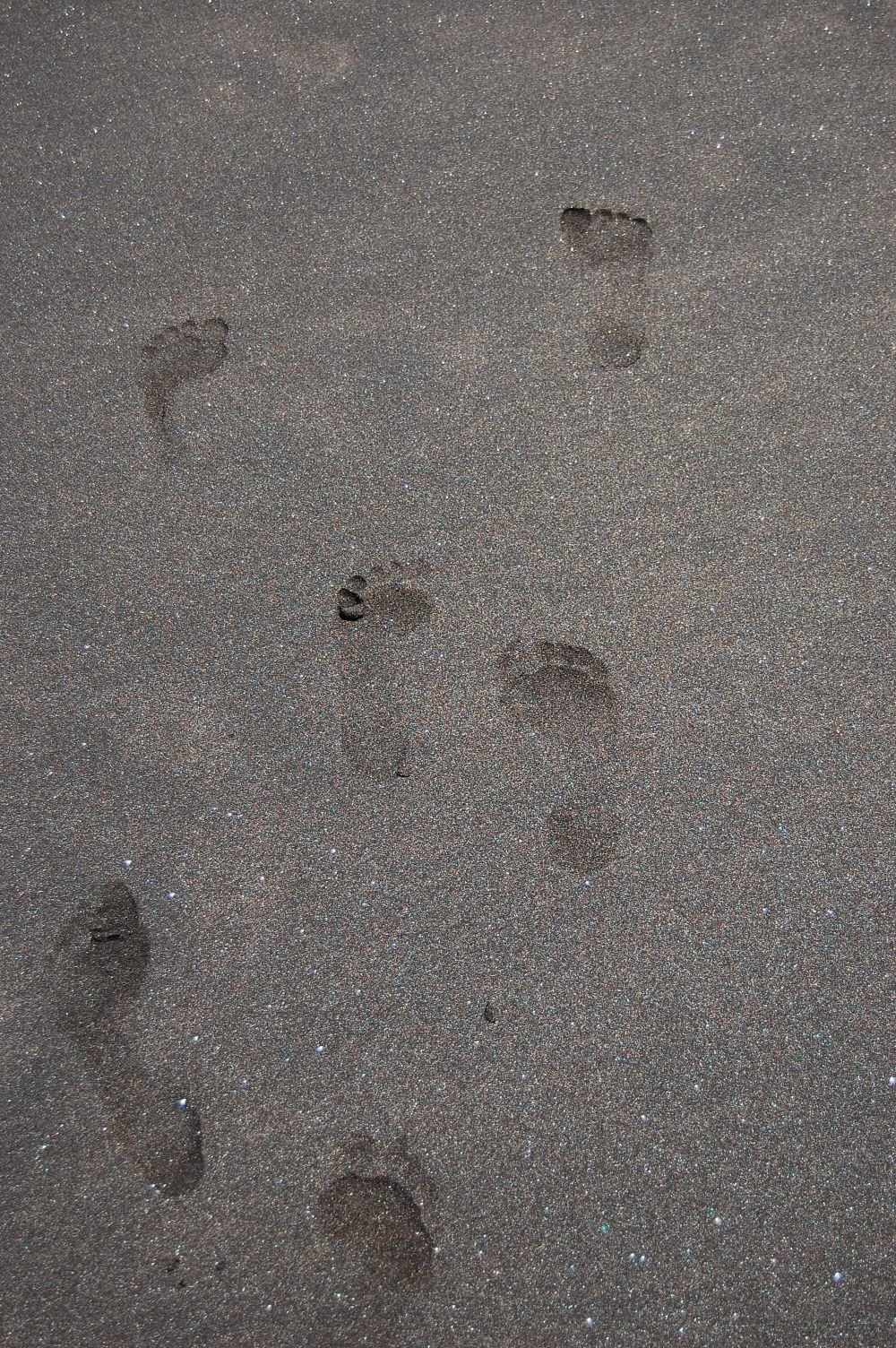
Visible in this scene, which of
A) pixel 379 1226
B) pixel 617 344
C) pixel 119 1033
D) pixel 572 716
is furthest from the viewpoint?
pixel 617 344

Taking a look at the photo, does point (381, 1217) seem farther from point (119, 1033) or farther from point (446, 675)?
point (446, 675)

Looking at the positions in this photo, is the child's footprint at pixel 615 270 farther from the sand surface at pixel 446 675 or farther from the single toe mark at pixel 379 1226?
the single toe mark at pixel 379 1226

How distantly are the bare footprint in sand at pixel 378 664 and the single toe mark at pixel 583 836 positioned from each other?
12.8 inches

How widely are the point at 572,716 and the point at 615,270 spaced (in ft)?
3.54

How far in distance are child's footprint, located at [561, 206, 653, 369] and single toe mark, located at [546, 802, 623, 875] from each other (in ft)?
3.36

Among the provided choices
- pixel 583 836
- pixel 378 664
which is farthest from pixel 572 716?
pixel 378 664

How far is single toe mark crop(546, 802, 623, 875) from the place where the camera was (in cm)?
177

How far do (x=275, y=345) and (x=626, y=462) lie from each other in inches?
33.9

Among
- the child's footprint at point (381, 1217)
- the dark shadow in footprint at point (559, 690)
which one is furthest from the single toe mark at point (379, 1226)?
the dark shadow in footprint at point (559, 690)

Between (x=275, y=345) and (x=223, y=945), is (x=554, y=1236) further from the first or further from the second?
(x=275, y=345)

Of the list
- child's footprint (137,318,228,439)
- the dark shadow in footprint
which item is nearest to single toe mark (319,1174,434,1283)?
the dark shadow in footprint

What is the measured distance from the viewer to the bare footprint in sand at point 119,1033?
1628 millimetres

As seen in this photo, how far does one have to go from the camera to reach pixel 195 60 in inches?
88.6

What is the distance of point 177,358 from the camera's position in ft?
6.86
